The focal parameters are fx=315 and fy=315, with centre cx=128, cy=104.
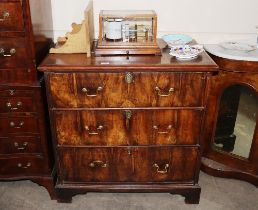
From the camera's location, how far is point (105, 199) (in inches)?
91.5

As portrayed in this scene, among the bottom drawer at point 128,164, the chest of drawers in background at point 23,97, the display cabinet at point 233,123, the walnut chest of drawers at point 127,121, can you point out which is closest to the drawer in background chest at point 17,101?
the chest of drawers in background at point 23,97

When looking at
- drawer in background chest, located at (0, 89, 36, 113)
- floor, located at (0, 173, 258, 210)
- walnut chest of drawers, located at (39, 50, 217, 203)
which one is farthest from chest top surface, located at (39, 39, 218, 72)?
floor, located at (0, 173, 258, 210)

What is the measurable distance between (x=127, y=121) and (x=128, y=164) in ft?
1.14

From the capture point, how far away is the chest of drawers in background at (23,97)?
69.5 inches

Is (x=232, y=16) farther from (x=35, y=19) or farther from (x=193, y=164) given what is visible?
(x=35, y=19)

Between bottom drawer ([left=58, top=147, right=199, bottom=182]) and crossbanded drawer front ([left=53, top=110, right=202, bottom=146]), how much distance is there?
2.6 inches

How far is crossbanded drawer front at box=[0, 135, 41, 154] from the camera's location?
6.93 ft

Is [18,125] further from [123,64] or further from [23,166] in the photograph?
[123,64]

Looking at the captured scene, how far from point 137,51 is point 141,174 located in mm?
853

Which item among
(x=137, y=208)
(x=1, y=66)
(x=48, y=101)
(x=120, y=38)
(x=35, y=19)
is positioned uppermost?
(x=35, y=19)

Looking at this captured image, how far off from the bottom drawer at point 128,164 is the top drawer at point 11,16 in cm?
83

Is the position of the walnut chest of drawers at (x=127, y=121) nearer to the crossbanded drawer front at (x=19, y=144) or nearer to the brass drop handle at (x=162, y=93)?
the brass drop handle at (x=162, y=93)

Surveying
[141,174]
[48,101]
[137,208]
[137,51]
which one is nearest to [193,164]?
[141,174]

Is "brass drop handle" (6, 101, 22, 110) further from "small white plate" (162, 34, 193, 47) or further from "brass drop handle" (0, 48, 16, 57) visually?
"small white plate" (162, 34, 193, 47)
